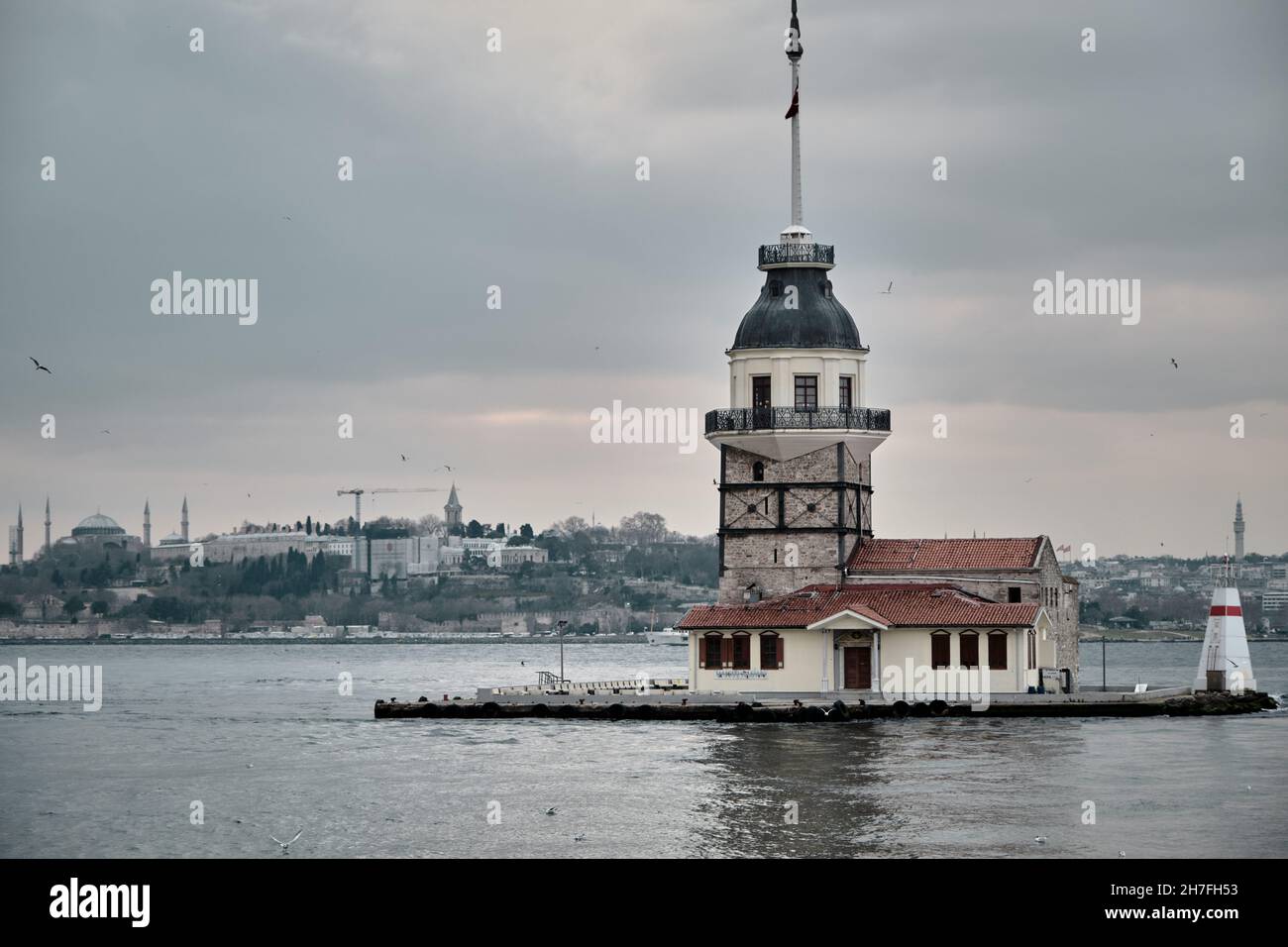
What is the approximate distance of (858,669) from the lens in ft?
203

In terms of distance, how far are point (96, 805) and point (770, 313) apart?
90.1 feet

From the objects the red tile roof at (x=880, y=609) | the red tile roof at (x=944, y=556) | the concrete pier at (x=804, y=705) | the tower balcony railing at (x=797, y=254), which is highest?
the tower balcony railing at (x=797, y=254)

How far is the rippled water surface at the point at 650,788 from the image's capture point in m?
38.4

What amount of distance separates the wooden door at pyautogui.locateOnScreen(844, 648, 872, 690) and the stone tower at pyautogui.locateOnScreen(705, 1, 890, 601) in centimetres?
320

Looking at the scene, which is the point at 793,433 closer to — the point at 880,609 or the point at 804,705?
the point at 880,609

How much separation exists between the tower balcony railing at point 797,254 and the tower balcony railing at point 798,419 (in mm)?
Answer: 4665

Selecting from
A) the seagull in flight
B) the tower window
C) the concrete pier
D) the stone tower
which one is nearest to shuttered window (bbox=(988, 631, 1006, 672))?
the concrete pier

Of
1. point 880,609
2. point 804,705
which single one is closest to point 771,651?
point 880,609

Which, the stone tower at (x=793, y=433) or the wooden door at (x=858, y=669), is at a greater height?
the stone tower at (x=793, y=433)

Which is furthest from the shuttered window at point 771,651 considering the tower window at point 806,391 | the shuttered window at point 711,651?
the tower window at point 806,391

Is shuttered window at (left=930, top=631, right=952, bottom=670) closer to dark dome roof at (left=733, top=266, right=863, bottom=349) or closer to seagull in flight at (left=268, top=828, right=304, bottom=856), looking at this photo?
dark dome roof at (left=733, top=266, right=863, bottom=349)

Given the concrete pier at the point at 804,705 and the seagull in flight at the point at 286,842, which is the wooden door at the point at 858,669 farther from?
the seagull in flight at the point at 286,842
